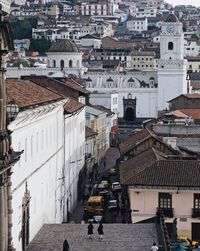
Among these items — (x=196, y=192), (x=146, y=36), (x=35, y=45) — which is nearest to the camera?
(x=196, y=192)

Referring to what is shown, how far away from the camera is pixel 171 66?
93875 mm

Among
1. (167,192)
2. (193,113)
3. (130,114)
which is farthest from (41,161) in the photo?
(130,114)

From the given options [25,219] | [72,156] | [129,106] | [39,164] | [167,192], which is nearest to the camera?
[25,219]

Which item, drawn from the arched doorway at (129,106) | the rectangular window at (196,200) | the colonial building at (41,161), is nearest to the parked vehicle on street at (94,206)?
the colonial building at (41,161)

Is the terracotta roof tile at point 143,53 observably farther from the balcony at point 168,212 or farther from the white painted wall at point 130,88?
the balcony at point 168,212

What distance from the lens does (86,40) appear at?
16262 cm

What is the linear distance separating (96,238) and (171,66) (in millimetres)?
69374

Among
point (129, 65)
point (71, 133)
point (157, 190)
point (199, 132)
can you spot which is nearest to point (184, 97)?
point (199, 132)

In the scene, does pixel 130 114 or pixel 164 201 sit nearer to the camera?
pixel 164 201

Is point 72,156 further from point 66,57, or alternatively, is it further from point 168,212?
point 66,57

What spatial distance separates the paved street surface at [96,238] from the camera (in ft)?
Result: 78.9

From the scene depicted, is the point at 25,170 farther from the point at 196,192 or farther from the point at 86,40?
the point at 86,40

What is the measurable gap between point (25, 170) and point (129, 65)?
11594 cm

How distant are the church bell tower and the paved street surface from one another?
65737mm
